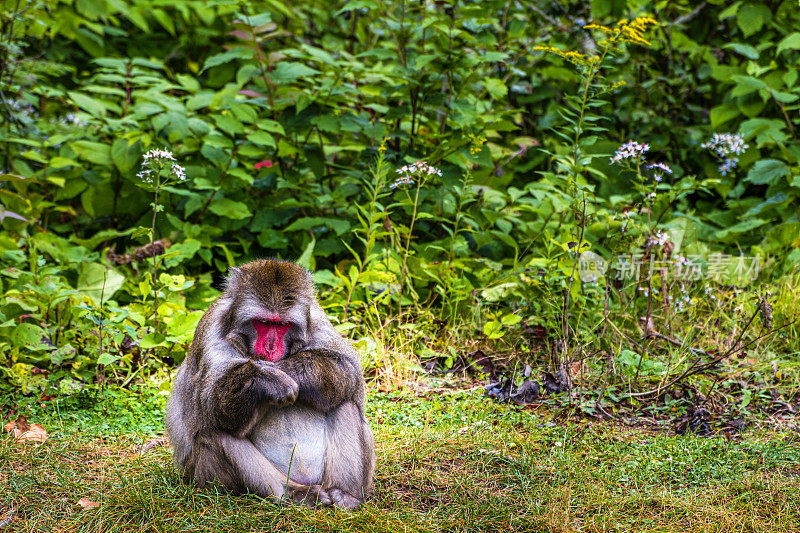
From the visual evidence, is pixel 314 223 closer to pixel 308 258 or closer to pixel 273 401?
pixel 308 258

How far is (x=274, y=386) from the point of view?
345cm

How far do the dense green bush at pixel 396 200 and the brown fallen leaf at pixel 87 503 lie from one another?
1381mm

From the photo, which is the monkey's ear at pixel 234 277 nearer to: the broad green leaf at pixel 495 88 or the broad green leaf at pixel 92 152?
the broad green leaf at pixel 92 152

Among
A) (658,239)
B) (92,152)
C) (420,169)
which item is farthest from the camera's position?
(92,152)

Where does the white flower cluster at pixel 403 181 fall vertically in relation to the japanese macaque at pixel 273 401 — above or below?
above

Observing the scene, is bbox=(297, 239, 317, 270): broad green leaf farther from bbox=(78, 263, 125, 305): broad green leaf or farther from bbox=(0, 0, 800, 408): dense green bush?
bbox=(78, 263, 125, 305): broad green leaf

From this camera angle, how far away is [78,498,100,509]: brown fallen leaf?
379 cm

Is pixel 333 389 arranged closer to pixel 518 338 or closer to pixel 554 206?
pixel 518 338

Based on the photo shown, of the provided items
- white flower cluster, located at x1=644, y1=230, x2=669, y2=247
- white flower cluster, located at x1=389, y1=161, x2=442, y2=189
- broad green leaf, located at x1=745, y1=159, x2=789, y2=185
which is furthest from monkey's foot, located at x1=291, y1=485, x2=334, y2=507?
broad green leaf, located at x1=745, y1=159, x2=789, y2=185

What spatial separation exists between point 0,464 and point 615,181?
5.62 metres

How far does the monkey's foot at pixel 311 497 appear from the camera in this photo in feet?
12.1

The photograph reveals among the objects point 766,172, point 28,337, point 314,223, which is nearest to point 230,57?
point 314,223

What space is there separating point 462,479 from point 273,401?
1.28 m

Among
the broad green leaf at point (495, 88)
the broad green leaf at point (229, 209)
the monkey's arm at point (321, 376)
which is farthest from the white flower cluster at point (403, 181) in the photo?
the monkey's arm at point (321, 376)
